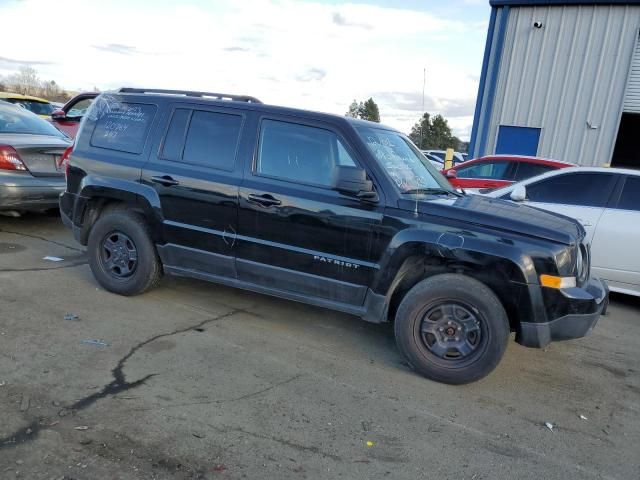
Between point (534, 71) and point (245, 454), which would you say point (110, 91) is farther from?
point (534, 71)

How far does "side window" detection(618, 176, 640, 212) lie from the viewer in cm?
578

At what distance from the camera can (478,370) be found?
3580mm

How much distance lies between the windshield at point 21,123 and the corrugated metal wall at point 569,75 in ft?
38.0

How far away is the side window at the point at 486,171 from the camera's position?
931cm

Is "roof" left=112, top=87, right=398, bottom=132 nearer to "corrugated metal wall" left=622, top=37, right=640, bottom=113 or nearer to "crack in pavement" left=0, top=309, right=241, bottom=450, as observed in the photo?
"crack in pavement" left=0, top=309, right=241, bottom=450

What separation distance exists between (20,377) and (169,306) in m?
1.62

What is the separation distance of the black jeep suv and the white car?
6.42 feet

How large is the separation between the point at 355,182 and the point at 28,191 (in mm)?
4818

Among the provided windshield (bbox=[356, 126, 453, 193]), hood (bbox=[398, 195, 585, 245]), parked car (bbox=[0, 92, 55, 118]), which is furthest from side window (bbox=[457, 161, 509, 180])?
parked car (bbox=[0, 92, 55, 118])

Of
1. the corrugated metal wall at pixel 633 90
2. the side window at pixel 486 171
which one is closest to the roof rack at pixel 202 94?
the side window at pixel 486 171

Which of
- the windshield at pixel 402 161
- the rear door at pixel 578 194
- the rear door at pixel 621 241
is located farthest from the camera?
the rear door at pixel 578 194

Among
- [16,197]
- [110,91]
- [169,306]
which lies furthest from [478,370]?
[16,197]

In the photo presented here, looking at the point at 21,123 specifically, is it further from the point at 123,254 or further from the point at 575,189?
the point at 575,189

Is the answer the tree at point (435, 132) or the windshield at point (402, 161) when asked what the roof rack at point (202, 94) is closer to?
the windshield at point (402, 161)
